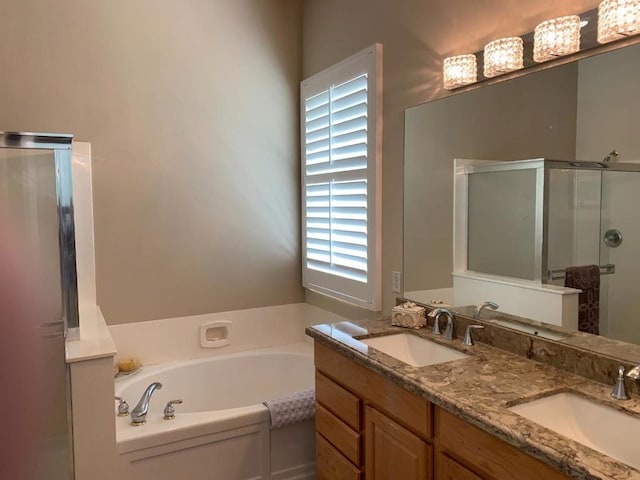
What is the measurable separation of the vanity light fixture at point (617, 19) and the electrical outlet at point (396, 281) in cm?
133

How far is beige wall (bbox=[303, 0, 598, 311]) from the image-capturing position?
6.00 ft

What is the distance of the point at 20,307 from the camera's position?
80.6 inches

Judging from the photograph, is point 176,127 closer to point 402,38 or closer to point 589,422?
point 402,38

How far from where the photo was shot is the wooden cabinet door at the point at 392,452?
1.48 meters

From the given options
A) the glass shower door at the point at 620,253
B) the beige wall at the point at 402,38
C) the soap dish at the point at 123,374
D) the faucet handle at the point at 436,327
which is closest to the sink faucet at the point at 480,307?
the faucet handle at the point at 436,327

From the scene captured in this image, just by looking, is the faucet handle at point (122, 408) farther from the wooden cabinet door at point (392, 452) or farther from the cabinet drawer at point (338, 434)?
the wooden cabinet door at point (392, 452)


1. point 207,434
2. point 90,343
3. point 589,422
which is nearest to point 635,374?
point 589,422

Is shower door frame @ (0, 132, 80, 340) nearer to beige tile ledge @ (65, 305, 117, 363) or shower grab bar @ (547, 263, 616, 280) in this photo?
beige tile ledge @ (65, 305, 117, 363)

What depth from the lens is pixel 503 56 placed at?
176 cm

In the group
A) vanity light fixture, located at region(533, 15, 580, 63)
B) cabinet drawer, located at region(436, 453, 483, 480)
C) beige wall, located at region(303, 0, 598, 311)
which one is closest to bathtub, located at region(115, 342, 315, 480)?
beige wall, located at region(303, 0, 598, 311)

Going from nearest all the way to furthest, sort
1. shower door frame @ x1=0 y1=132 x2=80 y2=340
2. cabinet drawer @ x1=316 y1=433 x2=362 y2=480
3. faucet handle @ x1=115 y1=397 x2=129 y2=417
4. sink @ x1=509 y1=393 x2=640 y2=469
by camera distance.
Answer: sink @ x1=509 y1=393 x2=640 y2=469 → cabinet drawer @ x1=316 y1=433 x2=362 y2=480 → shower door frame @ x1=0 y1=132 x2=80 y2=340 → faucet handle @ x1=115 y1=397 x2=129 y2=417

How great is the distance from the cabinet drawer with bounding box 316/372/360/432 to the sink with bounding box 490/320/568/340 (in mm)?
610

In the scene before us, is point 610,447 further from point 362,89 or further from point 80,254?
point 80,254

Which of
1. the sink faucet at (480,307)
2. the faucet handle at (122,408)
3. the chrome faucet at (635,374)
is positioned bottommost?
the faucet handle at (122,408)
